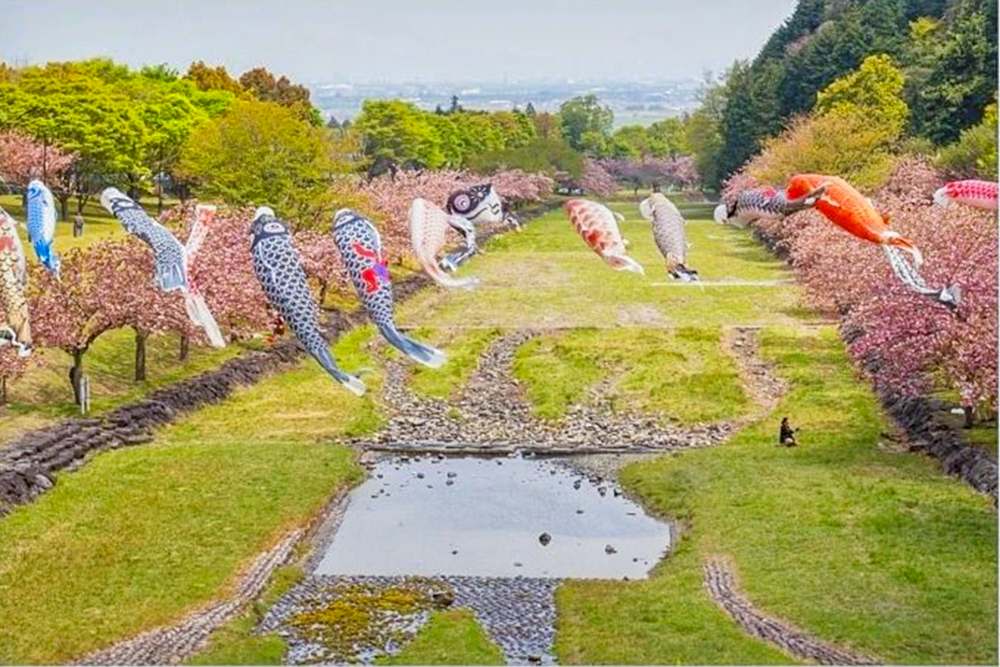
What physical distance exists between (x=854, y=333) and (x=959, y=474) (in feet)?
41.1

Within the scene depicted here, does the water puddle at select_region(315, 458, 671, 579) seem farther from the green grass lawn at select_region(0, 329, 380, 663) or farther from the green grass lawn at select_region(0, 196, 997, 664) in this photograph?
the green grass lawn at select_region(0, 329, 380, 663)

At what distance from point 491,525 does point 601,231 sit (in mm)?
9953

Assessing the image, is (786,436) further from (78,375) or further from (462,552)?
(78,375)

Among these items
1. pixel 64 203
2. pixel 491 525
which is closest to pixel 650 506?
pixel 491 525

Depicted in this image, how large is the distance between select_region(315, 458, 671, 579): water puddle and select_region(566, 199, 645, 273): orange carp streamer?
24.5 ft

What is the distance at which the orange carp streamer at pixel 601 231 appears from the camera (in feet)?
47.7

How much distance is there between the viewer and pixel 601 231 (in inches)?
579

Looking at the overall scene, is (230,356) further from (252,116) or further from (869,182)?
(869,182)

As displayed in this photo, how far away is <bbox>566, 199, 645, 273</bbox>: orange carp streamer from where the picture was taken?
47.7 ft

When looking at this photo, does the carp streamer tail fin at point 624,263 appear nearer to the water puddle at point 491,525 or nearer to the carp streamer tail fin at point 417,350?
the carp streamer tail fin at point 417,350

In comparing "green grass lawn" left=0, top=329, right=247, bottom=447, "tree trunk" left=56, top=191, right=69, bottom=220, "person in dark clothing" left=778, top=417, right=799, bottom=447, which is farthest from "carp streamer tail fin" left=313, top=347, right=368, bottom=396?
"tree trunk" left=56, top=191, right=69, bottom=220

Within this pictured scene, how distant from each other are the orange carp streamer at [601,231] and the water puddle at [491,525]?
7.47 meters

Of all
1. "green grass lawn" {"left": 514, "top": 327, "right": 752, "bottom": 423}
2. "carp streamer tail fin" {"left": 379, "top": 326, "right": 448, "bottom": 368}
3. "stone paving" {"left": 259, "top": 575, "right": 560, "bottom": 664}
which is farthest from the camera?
"green grass lawn" {"left": 514, "top": 327, "right": 752, "bottom": 423}

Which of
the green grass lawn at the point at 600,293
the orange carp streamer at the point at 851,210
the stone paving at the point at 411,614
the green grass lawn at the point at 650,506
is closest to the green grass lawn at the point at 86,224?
the green grass lawn at the point at 650,506
